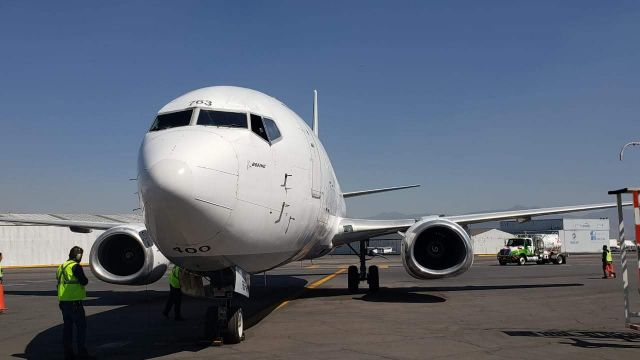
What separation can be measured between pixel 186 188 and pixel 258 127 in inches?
91.4

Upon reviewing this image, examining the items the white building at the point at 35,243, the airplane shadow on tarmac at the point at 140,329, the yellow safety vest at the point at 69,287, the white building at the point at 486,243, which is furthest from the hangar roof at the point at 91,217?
the white building at the point at 486,243

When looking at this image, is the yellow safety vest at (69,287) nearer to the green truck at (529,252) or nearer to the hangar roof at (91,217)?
the green truck at (529,252)

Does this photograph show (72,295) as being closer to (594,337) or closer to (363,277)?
(594,337)

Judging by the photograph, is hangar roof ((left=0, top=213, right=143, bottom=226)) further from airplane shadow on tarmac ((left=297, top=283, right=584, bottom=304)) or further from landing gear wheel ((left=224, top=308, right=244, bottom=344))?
landing gear wheel ((left=224, top=308, right=244, bottom=344))

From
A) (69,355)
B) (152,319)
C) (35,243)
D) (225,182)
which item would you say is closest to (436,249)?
(152,319)

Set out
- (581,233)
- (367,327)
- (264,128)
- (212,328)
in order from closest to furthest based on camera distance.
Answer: (264,128), (212,328), (367,327), (581,233)

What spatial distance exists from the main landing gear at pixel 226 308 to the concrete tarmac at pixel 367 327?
0.23 meters

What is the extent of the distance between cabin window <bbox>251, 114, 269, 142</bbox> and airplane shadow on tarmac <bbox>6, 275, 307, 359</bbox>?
3.52 m

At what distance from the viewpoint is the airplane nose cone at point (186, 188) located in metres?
6.69

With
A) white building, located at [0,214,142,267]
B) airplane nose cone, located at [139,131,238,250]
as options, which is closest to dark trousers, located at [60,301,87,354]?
airplane nose cone, located at [139,131,238,250]

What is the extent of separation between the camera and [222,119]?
27.2ft

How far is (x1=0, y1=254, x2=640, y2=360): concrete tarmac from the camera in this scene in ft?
27.2

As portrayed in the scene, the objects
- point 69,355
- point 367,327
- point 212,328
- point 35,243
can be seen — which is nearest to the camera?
point 69,355

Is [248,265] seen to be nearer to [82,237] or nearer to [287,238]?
[287,238]
